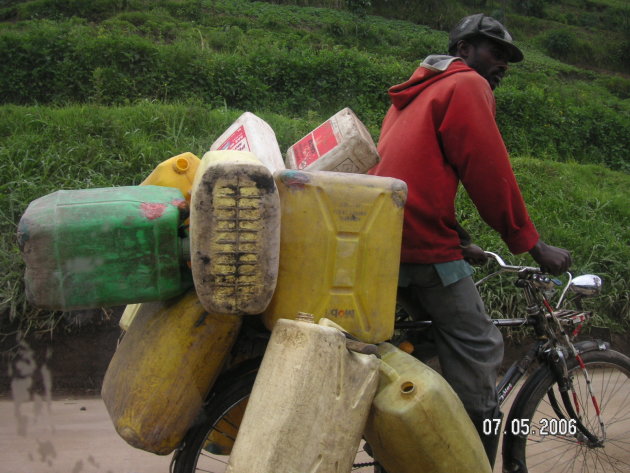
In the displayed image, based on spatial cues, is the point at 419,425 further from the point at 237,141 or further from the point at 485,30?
the point at 485,30

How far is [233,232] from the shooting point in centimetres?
152

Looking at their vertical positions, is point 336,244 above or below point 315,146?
below

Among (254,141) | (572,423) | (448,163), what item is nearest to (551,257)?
(448,163)

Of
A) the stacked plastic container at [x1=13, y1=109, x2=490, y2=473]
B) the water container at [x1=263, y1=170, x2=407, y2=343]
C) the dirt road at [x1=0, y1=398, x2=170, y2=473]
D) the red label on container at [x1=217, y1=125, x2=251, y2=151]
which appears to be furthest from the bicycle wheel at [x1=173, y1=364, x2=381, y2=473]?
the dirt road at [x1=0, y1=398, x2=170, y2=473]

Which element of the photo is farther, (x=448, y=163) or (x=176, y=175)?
(x=448, y=163)

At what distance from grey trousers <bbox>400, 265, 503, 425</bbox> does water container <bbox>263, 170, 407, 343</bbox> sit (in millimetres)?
438

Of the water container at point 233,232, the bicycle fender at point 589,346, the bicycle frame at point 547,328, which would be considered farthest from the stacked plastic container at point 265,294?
the bicycle fender at point 589,346

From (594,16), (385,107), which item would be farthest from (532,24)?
(385,107)

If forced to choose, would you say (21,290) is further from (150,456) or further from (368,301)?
(368,301)

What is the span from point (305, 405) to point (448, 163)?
39.3 inches

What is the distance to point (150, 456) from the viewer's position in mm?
2736

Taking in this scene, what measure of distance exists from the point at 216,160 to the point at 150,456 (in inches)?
67.2

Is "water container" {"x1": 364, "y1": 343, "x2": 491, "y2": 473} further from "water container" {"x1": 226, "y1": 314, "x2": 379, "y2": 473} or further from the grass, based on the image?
the grass

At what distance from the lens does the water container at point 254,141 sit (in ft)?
6.57
